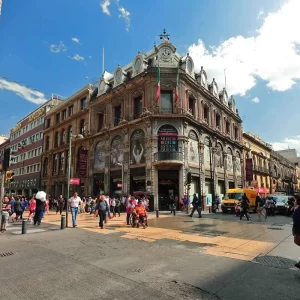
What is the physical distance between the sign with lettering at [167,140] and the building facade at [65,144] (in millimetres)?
12784

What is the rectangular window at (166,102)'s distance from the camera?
28.1 m

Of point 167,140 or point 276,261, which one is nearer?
point 276,261

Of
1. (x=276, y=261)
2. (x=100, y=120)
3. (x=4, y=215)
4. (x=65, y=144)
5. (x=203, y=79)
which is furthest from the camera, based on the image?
(x=65, y=144)

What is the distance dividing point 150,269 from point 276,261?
3344 mm

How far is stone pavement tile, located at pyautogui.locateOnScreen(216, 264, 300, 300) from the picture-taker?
429 centimetres

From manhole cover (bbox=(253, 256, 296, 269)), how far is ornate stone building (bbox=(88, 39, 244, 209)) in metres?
18.9

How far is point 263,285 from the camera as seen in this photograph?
4781 millimetres

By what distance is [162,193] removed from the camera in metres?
26.5

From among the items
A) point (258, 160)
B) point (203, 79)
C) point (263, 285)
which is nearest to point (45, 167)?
point (203, 79)

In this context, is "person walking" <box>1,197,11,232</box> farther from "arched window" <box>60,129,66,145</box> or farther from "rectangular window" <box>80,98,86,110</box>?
"arched window" <box>60,129,66,145</box>

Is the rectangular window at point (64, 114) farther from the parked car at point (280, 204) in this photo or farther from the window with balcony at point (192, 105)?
the parked car at point (280, 204)

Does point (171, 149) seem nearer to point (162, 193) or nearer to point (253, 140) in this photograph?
point (162, 193)

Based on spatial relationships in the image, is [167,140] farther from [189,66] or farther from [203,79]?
[203,79]

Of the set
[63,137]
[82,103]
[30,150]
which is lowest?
[30,150]
